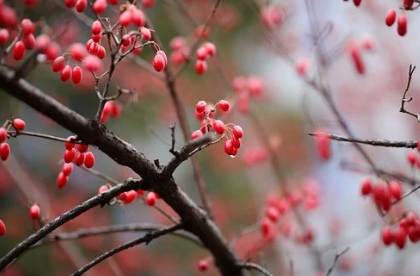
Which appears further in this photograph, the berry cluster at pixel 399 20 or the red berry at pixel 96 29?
the berry cluster at pixel 399 20

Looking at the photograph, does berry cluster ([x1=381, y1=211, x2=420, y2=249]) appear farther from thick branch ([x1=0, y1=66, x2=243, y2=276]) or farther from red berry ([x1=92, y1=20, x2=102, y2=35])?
red berry ([x1=92, y1=20, x2=102, y2=35])

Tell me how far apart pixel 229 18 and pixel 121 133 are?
6.27 ft

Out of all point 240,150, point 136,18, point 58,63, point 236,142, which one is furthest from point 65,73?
point 240,150

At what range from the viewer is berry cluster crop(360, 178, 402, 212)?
5.87 feet

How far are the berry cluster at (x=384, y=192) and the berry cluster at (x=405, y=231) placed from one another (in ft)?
0.23

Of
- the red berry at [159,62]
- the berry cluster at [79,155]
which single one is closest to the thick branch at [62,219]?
the berry cluster at [79,155]

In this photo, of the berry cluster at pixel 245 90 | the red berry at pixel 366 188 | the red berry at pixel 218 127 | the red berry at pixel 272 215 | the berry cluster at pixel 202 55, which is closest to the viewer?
the red berry at pixel 218 127

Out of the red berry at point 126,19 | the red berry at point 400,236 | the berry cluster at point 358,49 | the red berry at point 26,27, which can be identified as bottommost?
the red berry at point 400,236

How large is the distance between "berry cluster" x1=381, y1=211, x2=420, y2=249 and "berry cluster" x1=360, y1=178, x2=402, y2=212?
0.07m

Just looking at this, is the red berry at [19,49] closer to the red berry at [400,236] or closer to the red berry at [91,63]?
the red berry at [91,63]

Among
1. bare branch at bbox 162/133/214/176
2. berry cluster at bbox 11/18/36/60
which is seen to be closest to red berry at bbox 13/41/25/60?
berry cluster at bbox 11/18/36/60

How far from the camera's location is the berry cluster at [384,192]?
5.87 feet

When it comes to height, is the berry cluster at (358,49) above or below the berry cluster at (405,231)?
above

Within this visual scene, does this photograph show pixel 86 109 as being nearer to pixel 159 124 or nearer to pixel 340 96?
pixel 159 124
